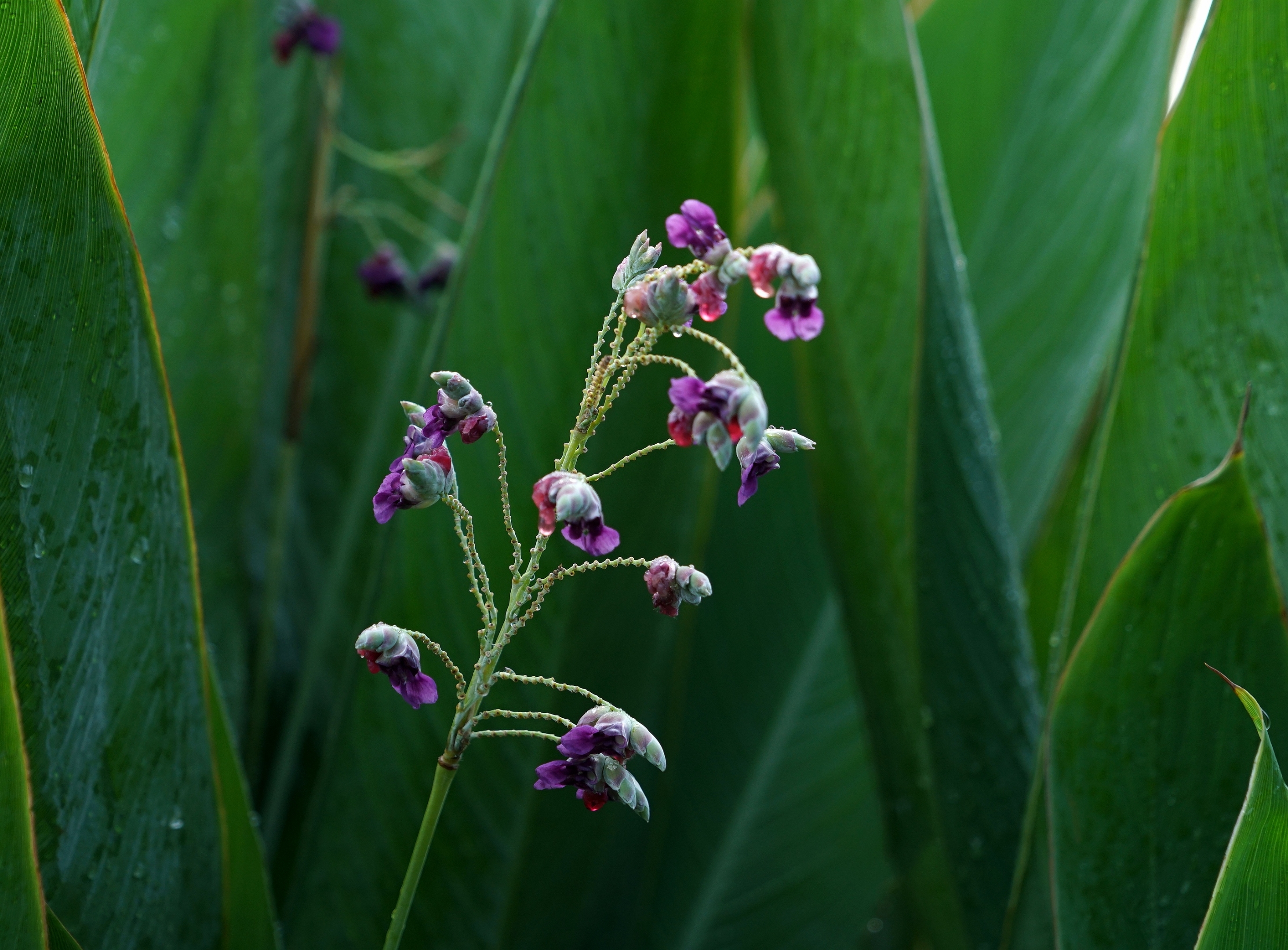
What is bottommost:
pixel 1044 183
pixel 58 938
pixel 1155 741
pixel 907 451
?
pixel 58 938

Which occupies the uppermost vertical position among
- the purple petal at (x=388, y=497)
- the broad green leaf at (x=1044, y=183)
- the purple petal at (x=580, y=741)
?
the broad green leaf at (x=1044, y=183)

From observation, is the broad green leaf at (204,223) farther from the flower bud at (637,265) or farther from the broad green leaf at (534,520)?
the flower bud at (637,265)

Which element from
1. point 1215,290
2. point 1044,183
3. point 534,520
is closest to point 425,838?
point 534,520

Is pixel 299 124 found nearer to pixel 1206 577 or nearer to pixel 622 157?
pixel 622 157

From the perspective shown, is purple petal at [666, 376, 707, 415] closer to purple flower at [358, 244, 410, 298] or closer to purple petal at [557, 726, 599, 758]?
purple petal at [557, 726, 599, 758]

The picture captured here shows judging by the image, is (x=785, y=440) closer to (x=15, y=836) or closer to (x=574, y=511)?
(x=574, y=511)

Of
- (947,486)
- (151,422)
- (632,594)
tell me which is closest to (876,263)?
(947,486)

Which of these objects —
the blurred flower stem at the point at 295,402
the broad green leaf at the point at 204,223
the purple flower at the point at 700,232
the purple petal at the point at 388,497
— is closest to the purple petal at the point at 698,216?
the purple flower at the point at 700,232

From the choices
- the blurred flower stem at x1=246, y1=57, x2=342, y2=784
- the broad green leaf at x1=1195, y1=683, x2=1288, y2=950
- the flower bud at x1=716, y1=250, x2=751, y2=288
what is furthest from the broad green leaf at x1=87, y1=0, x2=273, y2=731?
the broad green leaf at x1=1195, y1=683, x2=1288, y2=950
